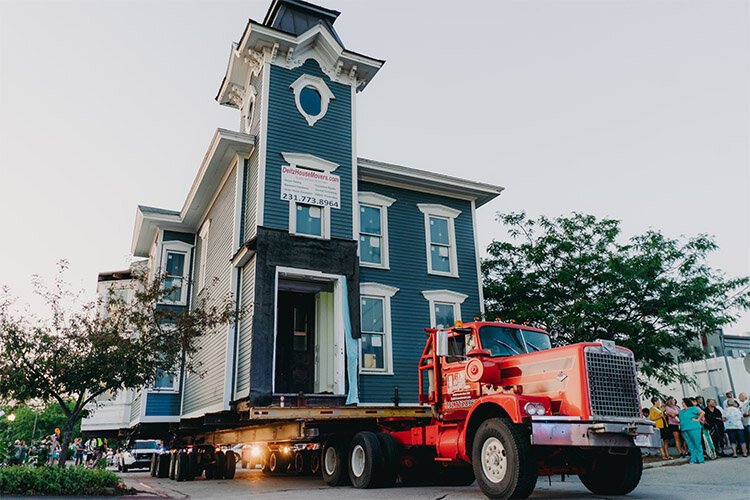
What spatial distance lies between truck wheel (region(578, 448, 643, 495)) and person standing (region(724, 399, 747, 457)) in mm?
7989

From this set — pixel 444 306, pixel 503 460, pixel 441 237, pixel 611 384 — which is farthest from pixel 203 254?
pixel 611 384

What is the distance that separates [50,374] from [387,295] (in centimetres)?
900

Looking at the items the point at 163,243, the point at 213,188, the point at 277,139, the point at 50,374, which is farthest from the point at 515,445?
the point at 163,243

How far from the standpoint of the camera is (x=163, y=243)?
22719 millimetres

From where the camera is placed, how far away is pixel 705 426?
1638 centimetres

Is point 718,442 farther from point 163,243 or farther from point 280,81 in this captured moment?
point 163,243

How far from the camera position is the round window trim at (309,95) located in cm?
1766

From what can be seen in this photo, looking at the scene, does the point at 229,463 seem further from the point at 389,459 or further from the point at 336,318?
the point at 389,459

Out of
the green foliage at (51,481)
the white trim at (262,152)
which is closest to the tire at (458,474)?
the green foliage at (51,481)

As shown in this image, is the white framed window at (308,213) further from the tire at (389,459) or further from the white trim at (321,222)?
the tire at (389,459)

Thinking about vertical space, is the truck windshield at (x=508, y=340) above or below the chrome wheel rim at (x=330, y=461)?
above

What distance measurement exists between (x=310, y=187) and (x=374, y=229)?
2.76 m

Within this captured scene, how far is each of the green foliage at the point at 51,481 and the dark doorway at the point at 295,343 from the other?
666 centimetres

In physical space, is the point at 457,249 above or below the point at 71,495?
above
